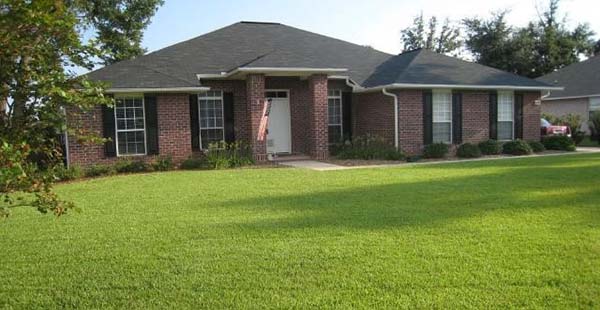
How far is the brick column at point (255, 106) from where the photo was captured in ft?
54.1

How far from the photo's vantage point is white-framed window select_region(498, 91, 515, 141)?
19.8 meters

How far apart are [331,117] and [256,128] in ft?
11.6

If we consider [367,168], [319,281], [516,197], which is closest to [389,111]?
[367,168]

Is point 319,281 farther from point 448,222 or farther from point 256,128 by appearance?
point 256,128

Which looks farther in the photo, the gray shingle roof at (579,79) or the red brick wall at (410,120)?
the gray shingle roof at (579,79)

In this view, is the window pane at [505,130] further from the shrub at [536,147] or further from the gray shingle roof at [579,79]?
the gray shingle roof at [579,79]

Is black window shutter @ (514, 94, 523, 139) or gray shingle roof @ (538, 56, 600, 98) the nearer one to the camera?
black window shutter @ (514, 94, 523, 139)

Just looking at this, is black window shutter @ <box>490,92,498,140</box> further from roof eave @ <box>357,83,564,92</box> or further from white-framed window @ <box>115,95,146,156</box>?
white-framed window @ <box>115,95,146,156</box>

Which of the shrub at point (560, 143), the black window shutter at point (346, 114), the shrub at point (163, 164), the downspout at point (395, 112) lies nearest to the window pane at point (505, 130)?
the shrub at point (560, 143)

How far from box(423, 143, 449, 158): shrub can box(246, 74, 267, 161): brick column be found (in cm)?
548

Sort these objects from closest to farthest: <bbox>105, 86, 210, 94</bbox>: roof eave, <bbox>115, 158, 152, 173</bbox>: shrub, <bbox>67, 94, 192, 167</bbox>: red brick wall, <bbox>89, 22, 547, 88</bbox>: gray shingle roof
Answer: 1. <bbox>115, 158, 152, 173</bbox>: shrub
2. <bbox>105, 86, 210, 94</bbox>: roof eave
3. <bbox>67, 94, 192, 167</bbox>: red brick wall
4. <bbox>89, 22, 547, 88</bbox>: gray shingle roof

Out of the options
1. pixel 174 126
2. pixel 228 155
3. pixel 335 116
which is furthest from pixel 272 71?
pixel 335 116

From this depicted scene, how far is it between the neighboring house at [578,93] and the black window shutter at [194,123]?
66.1 ft

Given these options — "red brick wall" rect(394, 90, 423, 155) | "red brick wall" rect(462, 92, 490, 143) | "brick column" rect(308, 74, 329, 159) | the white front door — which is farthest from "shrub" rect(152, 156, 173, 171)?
"red brick wall" rect(462, 92, 490, 143)
